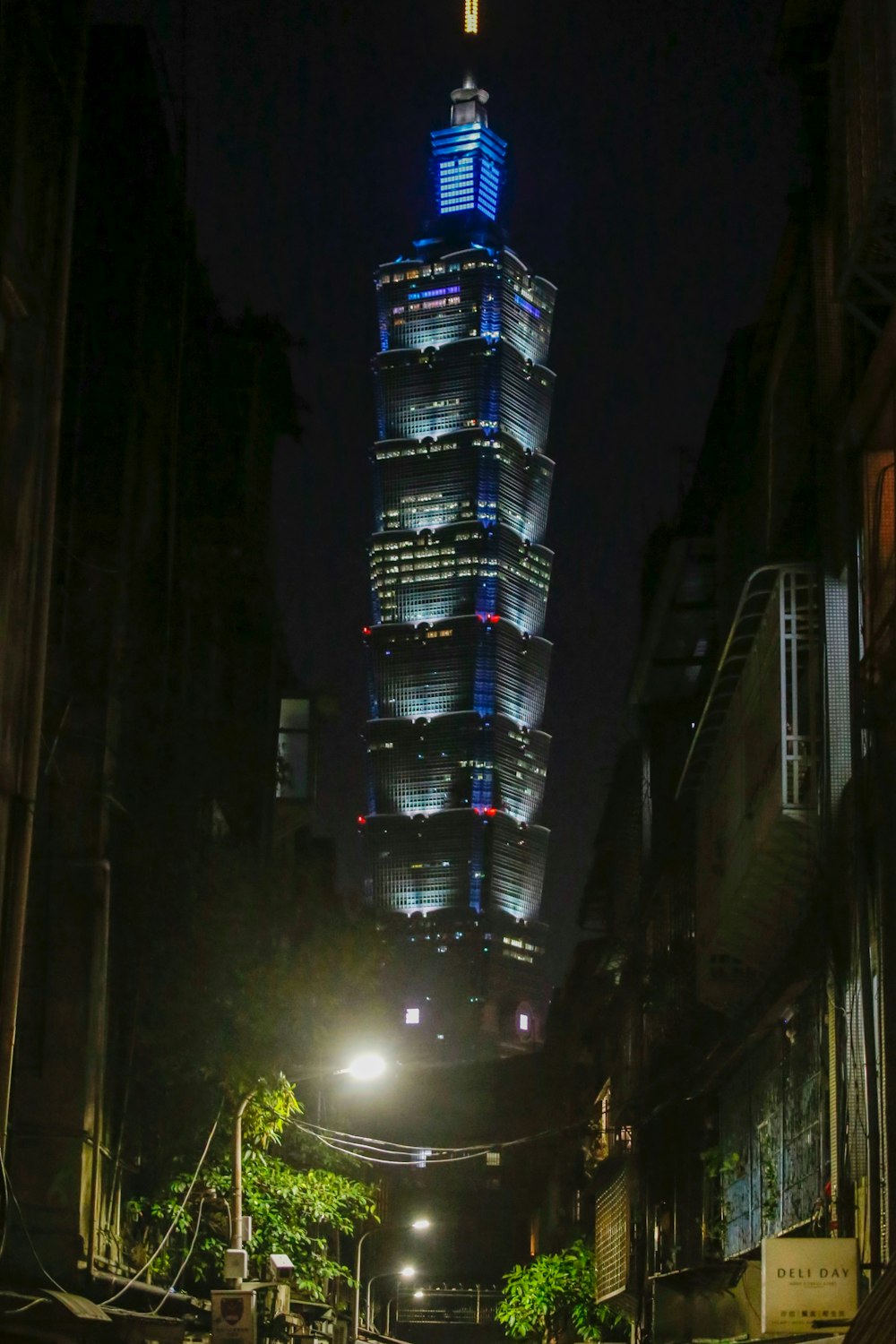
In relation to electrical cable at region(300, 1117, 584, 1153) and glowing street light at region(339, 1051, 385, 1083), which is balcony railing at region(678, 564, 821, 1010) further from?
electrical cable at region(300, 1117, 584, 1153)

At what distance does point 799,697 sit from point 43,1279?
38.2 ft

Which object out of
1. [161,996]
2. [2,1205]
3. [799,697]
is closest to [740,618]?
[799,697]

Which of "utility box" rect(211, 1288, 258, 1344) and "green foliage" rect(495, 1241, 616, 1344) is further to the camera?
"green foliage" rect(495, 1241, 616, 1344)

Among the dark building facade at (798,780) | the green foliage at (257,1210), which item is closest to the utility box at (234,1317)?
the green foliage at (257,1210)

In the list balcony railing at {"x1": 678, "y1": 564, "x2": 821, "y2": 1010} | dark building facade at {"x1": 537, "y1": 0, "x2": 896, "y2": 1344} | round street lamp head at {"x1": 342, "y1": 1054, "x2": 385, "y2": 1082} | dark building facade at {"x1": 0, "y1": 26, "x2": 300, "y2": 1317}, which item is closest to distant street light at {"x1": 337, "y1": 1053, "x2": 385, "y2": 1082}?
round street lamp head at {"x1": 342, "y1": 1054, "x2": 385, "y2": 1082}

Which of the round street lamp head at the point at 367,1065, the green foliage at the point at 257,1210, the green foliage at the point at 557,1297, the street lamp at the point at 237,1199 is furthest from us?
the green foliage at the point at 557,1297

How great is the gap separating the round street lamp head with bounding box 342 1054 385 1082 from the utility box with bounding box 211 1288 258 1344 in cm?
589

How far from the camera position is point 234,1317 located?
2316 centimetres

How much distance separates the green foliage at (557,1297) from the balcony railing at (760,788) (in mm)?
27247

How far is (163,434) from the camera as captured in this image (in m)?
28.3

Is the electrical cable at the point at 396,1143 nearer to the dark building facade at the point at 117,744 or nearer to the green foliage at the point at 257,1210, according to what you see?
the green foliage at the point at 257,1210

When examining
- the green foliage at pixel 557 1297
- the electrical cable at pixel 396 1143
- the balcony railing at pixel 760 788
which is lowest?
the green foliage at pixel 557 1297

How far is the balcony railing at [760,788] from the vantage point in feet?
64.7

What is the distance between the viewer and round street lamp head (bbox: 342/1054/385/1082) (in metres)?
28.9
